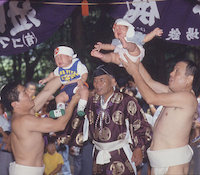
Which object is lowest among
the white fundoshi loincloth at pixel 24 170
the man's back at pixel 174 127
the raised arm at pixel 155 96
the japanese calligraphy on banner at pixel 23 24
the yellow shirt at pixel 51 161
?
the yellow shirt at pixel 51 161

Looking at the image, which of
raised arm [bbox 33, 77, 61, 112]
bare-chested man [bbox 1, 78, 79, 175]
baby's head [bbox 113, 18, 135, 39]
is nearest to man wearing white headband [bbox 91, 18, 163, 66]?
baby's head [bbox 113, 18, 135, 39]

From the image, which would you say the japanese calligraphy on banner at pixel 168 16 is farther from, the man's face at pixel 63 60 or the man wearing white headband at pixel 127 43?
the man's face at pixel 63 60

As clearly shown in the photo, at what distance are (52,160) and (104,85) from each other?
1978 millimetres

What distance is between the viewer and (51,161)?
696 cm

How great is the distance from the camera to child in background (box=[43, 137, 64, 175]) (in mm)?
6941

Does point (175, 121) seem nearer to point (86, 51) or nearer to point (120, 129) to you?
point (120, 129)

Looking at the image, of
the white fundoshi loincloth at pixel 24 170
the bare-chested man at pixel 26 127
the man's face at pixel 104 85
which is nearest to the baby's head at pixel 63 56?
the man's face at pixel 104 85

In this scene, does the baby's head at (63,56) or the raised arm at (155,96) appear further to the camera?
the baby's head at (63,56)

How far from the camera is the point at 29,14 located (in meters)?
7.37

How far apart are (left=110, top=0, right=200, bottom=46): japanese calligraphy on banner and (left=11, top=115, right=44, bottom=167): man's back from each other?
3.02 m

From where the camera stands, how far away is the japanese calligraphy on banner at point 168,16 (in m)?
7.39

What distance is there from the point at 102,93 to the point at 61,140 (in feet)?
3.01

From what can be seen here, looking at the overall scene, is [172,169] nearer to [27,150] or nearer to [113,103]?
[113,103]

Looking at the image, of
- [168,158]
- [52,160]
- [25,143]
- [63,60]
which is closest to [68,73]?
[63,60]
